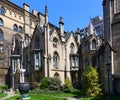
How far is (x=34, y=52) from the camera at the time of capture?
61656 millimetres

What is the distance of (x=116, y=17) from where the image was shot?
3881 centimetres

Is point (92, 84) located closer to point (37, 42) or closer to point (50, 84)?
point (50, 84)

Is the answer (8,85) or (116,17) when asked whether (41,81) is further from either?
(116,17)

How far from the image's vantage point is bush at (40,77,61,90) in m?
55.0

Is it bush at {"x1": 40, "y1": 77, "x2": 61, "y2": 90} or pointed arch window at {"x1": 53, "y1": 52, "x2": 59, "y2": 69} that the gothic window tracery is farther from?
bush at {"x1": 40, "y1": 77, "x2": 61, "y2": 90}

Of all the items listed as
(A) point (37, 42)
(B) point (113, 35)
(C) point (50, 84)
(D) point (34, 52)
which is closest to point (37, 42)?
(A) point (37, 42)

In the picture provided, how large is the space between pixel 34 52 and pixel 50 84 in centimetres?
968

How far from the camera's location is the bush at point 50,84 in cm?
5503

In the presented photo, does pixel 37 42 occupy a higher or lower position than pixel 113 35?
higher

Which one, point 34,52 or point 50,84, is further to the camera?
point 34,52

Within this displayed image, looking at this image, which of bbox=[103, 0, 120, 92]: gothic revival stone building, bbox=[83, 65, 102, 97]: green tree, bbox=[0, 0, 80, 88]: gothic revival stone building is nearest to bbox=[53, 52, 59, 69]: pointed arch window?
bbox=[0, 0, 80, 88]: gothic revival stone building

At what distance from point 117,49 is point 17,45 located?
35.5 m

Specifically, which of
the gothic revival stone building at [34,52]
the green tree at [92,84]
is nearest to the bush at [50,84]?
the gothic revival stone building at [34,52]

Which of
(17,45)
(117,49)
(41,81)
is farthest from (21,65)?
(117,49)
